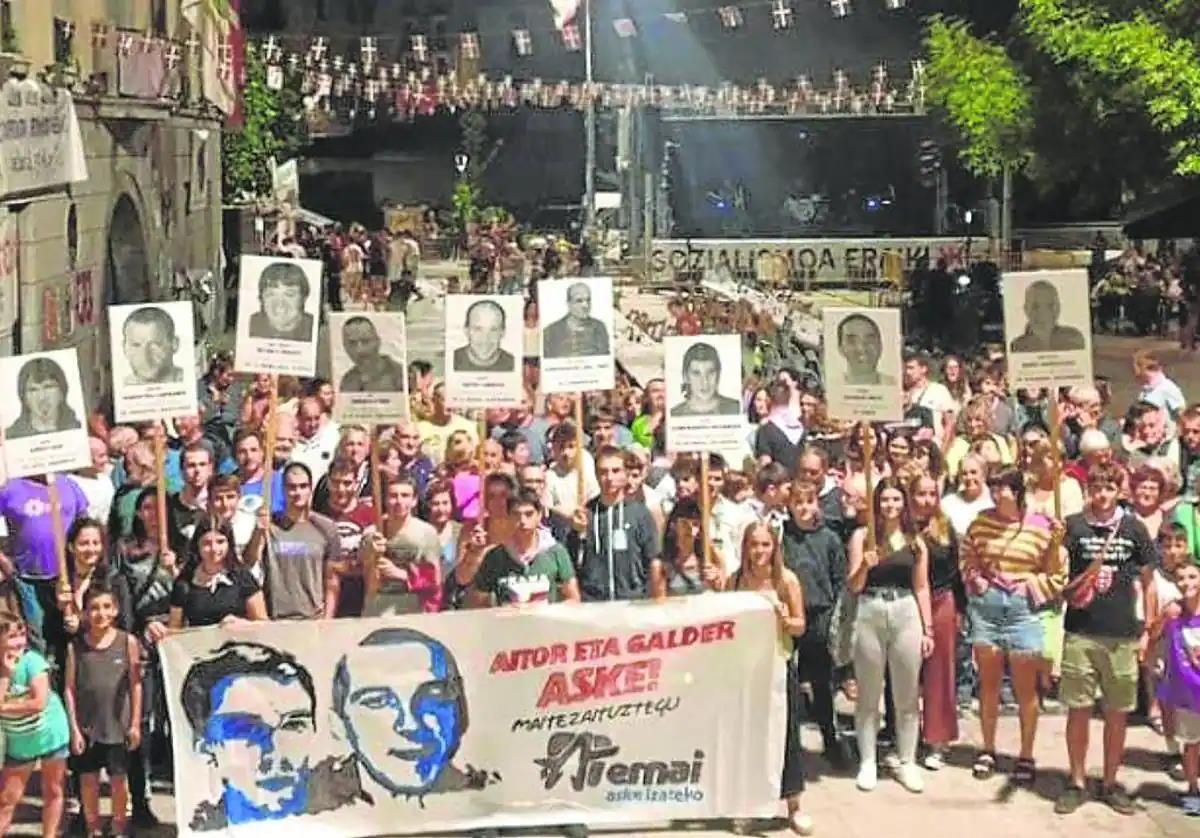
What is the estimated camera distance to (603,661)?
8922 mm

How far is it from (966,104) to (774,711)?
68.7ft

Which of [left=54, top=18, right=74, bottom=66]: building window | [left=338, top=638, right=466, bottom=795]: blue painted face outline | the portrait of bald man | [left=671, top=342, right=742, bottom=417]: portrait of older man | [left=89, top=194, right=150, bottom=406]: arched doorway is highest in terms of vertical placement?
[left=54, top=18, right=74, bottom=66]: building window

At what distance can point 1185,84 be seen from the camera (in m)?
22.7

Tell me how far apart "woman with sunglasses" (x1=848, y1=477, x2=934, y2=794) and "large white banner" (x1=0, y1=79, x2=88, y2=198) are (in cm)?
826

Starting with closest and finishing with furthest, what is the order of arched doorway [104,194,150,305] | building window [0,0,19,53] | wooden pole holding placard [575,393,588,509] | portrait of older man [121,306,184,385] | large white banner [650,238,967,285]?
portrait of older man [121,306,184,385]
wooden pole holding placard [575,393,588,509]
building window [0,0,19,53]
arched doorway [104,194,150,305]
large white banner [650,238,967,285]

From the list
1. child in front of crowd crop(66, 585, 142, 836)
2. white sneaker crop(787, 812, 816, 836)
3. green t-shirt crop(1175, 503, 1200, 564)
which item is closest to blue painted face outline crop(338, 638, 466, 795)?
child in front of crowd crop(66, 585, 142, 836)

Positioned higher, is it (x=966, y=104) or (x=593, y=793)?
(x=966, y=104)

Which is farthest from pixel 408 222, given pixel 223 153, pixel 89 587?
pixel 89 587

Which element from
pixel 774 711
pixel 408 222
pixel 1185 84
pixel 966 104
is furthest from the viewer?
pixel 408 222

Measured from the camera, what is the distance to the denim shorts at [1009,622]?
9.68 meters

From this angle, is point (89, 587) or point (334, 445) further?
point (334, 445)

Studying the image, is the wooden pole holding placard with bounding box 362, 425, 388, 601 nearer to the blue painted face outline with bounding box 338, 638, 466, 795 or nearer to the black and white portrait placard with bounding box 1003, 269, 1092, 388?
the blue painted face outline with bounding box 338, 638, 466, 795

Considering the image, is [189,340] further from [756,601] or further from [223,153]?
[223,153]

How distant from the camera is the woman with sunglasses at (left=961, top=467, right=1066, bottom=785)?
31.7ft
